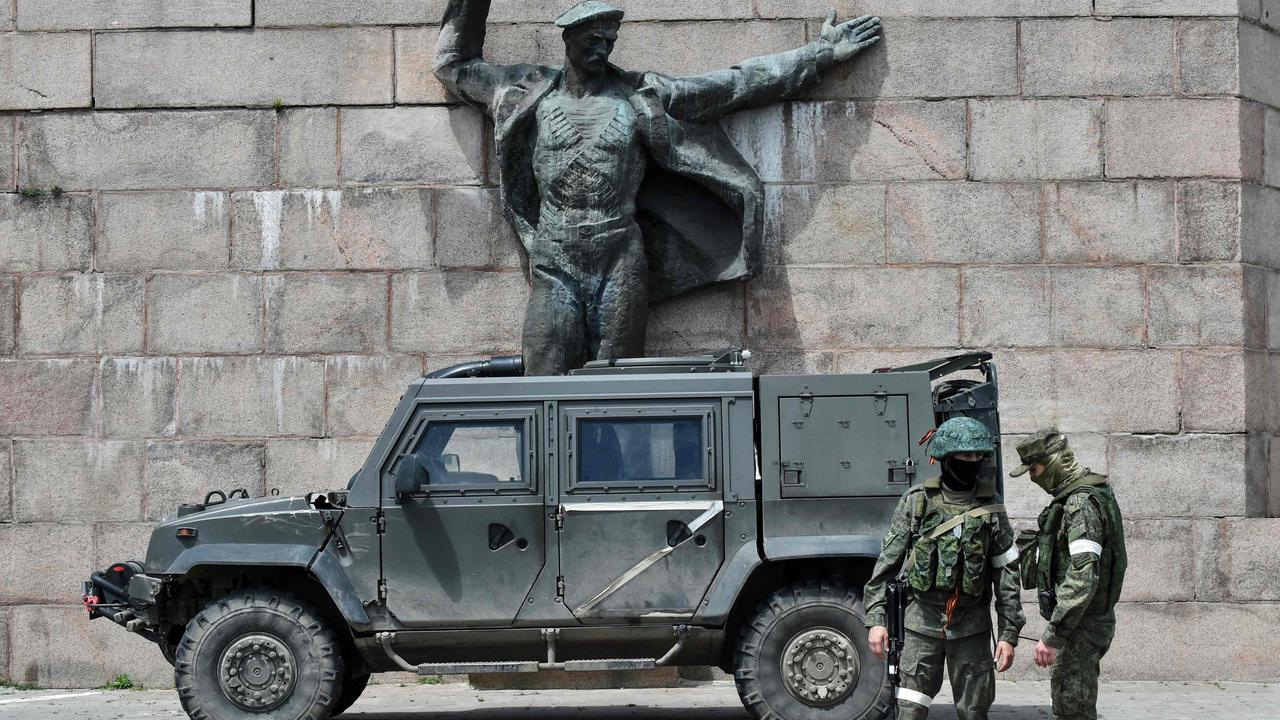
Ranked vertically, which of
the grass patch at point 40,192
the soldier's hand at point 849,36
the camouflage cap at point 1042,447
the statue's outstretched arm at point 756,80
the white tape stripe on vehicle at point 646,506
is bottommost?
the white tape stripe on vehicle at point 646,506

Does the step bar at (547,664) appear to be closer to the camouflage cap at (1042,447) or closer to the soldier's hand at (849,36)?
the camouflage cap at (1042,447)

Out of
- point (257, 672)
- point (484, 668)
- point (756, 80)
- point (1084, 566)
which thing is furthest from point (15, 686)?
point (1084, 566)

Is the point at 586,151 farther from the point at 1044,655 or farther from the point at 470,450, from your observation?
the point at 1044,655

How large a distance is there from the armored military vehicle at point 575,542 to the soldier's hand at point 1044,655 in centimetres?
188

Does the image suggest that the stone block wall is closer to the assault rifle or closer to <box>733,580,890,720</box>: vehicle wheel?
<box>733,580,890,720</box>: vehicle wheel

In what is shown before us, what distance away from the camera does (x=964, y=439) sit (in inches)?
276

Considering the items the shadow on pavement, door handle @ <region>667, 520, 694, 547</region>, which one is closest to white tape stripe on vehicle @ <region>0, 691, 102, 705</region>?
the shadow on pavement

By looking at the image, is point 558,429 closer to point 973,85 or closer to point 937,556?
point 937,556

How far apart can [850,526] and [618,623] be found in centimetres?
140

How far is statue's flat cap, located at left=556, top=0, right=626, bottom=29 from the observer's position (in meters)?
11.0

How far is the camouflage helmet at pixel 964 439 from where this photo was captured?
22.9ft

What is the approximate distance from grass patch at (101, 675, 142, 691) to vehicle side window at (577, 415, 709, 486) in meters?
4.42

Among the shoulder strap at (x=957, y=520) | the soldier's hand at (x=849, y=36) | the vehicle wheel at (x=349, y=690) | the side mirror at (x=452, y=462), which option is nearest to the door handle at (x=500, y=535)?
the side mirror at (x=452, y=462)

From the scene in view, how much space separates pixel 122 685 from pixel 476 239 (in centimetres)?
406
